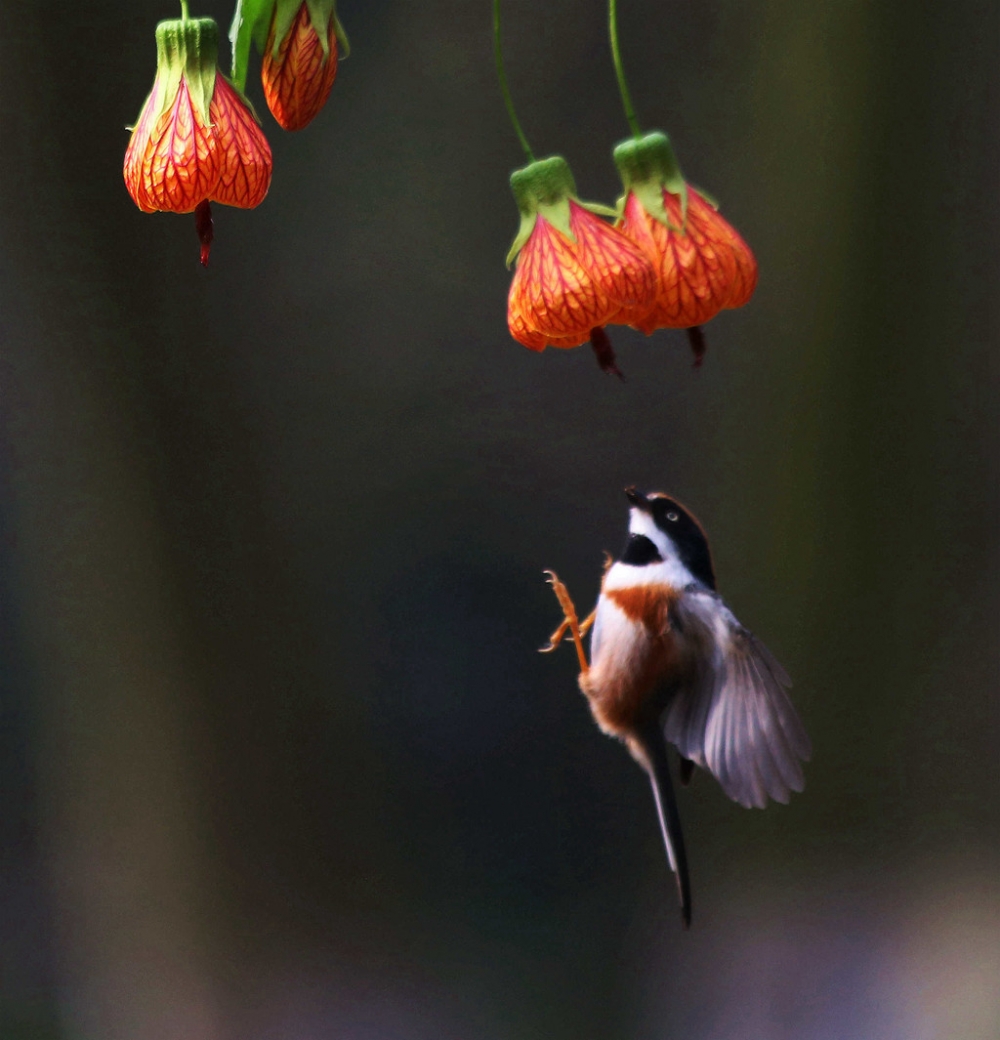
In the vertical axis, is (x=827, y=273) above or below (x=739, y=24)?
below

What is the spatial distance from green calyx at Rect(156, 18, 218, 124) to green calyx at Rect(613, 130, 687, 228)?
0.47 feet

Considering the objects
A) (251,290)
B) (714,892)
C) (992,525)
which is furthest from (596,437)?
(714,892)

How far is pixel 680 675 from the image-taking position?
47 cm

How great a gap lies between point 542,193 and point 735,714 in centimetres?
20

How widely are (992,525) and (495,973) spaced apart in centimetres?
88

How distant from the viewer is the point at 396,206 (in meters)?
1.34

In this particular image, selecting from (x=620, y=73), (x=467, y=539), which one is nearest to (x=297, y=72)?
(x=620, y=73)

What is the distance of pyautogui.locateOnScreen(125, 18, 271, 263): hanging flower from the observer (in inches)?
14.7

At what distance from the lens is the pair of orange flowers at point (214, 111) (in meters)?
0.38

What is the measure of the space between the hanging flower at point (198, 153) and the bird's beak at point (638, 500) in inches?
6.1

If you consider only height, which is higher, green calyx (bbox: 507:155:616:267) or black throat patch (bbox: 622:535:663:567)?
green calyx (bbox: 507:155:616:267)

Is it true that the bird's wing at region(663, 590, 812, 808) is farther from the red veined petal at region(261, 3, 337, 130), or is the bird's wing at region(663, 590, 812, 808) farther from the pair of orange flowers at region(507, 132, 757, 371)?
the red veined petal at region(261, 3, 337, 130)

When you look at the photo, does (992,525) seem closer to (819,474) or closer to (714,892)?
(819,474)

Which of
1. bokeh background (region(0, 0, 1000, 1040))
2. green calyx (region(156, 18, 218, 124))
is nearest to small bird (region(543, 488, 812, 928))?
green calyx (region(156, 18, 218, 124))
